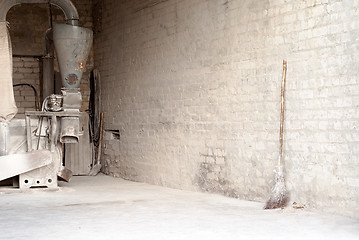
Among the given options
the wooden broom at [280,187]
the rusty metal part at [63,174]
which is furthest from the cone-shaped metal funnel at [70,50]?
the wooden broom at [280,187]

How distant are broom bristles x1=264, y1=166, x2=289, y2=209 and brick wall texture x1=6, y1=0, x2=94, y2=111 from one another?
5674 millimetres

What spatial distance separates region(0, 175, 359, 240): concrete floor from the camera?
5.00 m

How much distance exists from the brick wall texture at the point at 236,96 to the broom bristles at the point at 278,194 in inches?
3.4

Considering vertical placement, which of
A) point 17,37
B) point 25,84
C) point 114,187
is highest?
point 17,37

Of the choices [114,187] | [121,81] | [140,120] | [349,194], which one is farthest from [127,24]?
[349,194]

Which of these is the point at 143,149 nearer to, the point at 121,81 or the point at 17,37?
the point at 121,81

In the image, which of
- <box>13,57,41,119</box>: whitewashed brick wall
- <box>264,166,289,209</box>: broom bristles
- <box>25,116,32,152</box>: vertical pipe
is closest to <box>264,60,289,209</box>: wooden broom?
<box>264,166,289,209</box>: broom bristles

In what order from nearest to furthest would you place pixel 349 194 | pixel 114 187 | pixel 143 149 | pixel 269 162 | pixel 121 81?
1. pixel 349 194
2. pixel 269 162
3. pixel 114 187
4. pixel 143 149
5. pixel 121 81

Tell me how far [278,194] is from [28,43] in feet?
21.2

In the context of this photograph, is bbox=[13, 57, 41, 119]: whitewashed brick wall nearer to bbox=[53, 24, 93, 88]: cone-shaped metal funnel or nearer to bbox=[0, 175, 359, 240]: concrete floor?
bbox=[53, 24, 93, 88]: cone-shaped metal funnel

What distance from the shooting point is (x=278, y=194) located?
21.0 feet

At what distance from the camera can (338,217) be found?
5746mm

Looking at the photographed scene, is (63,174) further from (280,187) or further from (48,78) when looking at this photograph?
(280,187)

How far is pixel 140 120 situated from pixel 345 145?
4.52 m
